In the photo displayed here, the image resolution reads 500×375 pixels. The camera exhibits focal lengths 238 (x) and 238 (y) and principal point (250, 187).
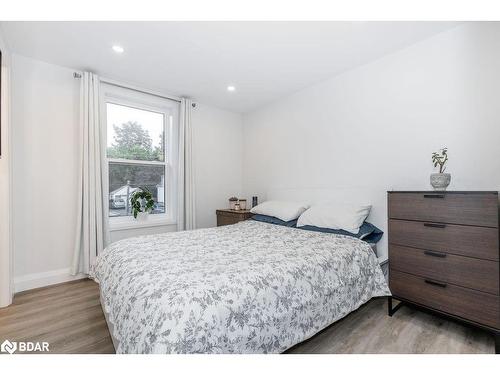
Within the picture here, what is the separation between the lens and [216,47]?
7.54 ft

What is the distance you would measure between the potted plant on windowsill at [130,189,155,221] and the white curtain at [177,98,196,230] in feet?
1.29

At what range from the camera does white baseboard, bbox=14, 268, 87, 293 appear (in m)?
2.47

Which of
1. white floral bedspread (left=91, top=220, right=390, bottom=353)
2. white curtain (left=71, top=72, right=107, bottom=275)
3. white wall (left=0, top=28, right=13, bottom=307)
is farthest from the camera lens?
white curtain (left=71, top=72, right=107, bottom=275)

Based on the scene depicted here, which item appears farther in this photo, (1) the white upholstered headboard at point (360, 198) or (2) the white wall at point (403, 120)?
(1) the white upholstered headboard at point (360, 198)

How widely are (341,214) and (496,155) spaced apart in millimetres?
1237

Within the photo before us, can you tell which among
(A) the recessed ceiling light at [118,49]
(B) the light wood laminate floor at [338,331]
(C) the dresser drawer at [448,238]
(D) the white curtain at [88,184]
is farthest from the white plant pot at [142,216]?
(C) the dresser drawer at [448,238]

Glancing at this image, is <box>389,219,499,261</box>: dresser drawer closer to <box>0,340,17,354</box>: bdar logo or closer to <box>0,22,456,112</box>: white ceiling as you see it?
<box>0,22,456,112</box>: white ceiling

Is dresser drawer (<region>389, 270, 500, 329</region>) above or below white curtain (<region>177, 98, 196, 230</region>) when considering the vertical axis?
below

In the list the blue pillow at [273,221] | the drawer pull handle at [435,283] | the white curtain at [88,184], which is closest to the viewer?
the drawer pull handle at [435,283]

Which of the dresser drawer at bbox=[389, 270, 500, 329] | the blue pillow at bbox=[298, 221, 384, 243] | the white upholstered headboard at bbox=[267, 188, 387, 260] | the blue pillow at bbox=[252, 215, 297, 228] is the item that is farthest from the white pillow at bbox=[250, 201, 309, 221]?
the dresser drawer at bbox=[389, 270, 500, 329]

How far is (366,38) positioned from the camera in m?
2.16

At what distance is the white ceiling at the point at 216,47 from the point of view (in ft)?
6.61

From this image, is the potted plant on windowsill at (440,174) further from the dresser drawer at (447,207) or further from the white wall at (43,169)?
the white wall at (43,169)
